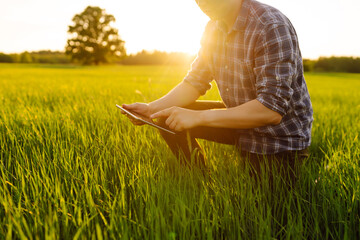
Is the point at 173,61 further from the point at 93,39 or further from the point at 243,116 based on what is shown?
the point at 243,116

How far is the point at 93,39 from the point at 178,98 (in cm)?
4982

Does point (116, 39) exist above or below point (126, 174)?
above

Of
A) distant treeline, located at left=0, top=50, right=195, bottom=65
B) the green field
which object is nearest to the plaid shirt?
the green field

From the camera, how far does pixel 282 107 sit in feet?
5.01

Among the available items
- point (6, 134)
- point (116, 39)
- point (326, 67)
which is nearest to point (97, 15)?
point (116, 39)

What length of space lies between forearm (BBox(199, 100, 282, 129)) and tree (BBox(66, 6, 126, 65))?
4868 centimetres

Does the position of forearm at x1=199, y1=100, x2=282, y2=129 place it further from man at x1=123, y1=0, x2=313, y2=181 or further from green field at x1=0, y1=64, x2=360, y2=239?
green field at x1=0, y1=64, x2=360, y2=239

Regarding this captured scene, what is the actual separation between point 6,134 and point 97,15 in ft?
169

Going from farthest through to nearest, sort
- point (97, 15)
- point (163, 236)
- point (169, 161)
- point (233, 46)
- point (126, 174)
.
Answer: point (97, 15)
point (169, 161)
point (233, 46)
point (126, 174)
point (163, 236)

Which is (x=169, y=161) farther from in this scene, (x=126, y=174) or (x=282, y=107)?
(x=282, y=107)

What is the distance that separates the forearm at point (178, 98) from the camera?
2182mm

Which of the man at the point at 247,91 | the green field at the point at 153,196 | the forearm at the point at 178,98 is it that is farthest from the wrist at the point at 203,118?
the forearm at the point at 178,98

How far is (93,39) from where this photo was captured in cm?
4803

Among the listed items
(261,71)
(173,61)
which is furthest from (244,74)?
(173,61)
